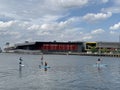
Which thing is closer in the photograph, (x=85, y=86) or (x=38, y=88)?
(x=38, y=88)

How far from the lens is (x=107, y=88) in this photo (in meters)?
50.6

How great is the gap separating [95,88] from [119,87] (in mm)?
4218

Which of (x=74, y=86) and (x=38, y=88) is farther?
(x=74, y=86)

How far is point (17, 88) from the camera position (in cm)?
4844

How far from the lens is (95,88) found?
1971 inches

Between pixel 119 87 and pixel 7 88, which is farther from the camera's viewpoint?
pixel 119 87

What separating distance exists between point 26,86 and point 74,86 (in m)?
7.19

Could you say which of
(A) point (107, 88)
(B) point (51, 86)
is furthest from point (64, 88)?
(A) point (107, 88)

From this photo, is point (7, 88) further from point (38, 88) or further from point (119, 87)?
point (119, 87)

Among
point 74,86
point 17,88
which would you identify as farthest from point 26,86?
point 74,86

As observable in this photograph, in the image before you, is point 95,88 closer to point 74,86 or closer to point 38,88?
point 74,86

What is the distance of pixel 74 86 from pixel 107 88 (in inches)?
198

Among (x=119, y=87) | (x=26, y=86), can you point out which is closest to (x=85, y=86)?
(x=119, y=87)

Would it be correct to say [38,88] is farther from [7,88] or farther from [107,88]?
[107,88]
